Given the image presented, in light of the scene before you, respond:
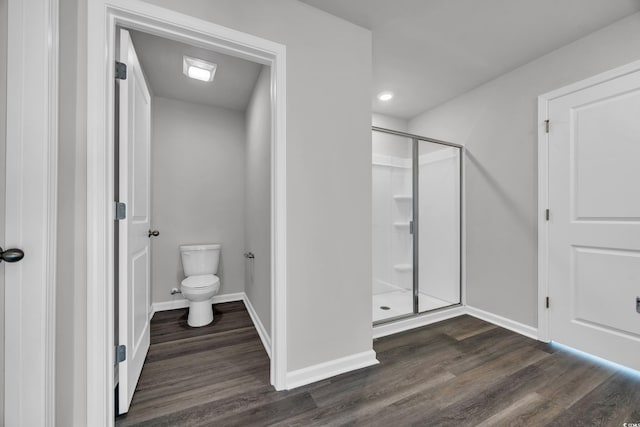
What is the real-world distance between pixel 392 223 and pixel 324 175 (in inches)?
56.0

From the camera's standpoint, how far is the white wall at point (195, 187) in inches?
115

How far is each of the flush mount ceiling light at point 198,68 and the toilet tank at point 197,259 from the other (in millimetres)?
1702

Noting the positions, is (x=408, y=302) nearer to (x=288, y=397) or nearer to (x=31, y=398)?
(x=288, y=397)

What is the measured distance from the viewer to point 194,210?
10.2 ft

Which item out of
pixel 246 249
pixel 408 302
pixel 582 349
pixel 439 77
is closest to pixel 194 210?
pixel 246 249

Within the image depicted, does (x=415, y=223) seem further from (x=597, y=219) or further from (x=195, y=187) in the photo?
(x=195, y=187)

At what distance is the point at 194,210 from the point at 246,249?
77cm

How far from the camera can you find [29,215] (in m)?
1.01

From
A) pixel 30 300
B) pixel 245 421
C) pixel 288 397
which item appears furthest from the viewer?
pixel 288 397

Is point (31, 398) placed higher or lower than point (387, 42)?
lower

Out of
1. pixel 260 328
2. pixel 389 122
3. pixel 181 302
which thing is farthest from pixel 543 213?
pixel 181 302

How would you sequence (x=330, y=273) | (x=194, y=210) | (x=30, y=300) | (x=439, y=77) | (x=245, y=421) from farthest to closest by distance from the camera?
1. (x=194, y=210)
2. (x=439, y=77)
3. (x=330, y=273)
4. (x=245, y=421)
5. (x=30, y=300)

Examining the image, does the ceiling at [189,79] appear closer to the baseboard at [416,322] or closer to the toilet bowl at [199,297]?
the toilet bowl at [199,297]

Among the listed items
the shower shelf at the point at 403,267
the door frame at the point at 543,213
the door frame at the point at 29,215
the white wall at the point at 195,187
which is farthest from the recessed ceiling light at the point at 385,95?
the door frame at the point at 29,215
